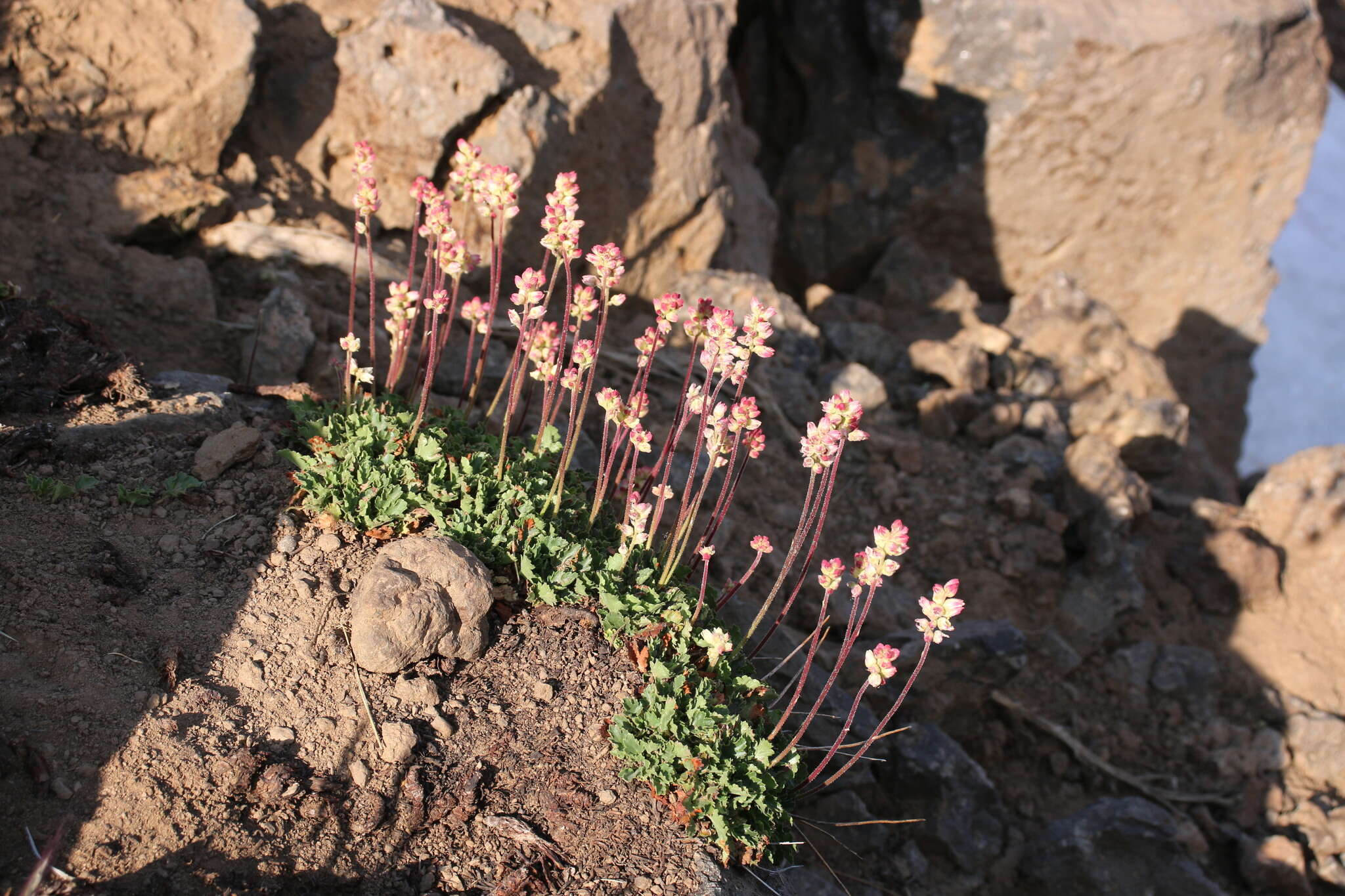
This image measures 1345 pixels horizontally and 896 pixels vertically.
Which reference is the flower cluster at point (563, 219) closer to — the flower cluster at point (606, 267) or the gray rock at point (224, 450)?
the flower cluster at point (606, 267)

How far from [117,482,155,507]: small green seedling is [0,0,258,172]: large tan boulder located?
8.90 feet

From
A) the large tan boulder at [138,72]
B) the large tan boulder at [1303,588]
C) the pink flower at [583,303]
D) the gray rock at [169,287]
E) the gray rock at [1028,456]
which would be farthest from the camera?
the gray rock at [1028,456]

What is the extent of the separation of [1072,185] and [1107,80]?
1.07 meters

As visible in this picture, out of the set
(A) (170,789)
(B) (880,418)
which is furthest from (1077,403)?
(A) (170,789)

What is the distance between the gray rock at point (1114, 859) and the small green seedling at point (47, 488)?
4.59 m

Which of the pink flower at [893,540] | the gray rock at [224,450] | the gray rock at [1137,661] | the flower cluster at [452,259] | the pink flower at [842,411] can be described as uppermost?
the pink flower at [842,411]

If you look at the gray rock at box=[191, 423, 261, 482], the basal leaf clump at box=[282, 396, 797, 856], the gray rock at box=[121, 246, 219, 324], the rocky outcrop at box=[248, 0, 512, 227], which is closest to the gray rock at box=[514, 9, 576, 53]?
the rocky outcrop at box=[248, 0, 512, 227]

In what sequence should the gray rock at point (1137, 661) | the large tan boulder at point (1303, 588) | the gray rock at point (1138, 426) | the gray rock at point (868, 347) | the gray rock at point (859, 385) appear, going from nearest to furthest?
the gray rock at point (1137, 661) < the large tan boulder at point (1303, 588) < the gray rock at point (859, 385) < the gray rock at point (1138, 426) < the gray rock at point (868, 347)

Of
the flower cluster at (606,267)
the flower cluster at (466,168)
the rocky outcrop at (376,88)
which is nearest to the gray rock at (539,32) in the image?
the rocky outcrop at (376,88)

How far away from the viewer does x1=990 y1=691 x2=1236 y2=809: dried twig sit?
5.45 meters

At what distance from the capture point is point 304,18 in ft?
20.1

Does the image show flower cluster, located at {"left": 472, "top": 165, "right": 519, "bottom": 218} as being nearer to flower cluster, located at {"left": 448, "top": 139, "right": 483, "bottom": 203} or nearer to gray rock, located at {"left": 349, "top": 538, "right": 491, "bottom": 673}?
flower cluster, located at {"left": 448, "top": 139, "right": 483, "bottom": 203}

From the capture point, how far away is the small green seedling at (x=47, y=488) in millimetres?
3562

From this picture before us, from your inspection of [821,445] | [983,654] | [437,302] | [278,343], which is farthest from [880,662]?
[278,343]
